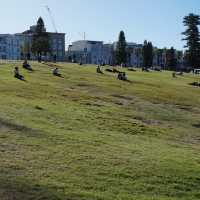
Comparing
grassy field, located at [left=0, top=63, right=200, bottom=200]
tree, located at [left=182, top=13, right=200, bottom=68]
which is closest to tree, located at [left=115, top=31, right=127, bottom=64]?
tree, located at [left=182, top=13, right=200, bottom=68]

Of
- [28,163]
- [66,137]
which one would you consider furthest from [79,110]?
[28,163]

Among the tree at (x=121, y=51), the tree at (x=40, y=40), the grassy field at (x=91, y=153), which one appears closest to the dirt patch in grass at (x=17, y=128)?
the grassy field at (x=91, y=153)

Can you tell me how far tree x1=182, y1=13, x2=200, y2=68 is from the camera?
10331 centimetres

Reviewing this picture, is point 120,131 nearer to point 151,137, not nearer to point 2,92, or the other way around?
point 151,137

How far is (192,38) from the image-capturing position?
10369cm

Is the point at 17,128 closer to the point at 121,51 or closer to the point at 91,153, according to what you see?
the point at 91,153

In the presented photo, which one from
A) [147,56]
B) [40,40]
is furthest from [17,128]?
[147,56]

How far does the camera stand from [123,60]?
384 ft

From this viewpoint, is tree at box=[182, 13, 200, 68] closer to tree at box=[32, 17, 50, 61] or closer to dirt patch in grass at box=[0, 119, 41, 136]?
tree at box=[32, 17, 50, 61]

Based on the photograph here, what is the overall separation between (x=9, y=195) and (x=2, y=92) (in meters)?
19.1

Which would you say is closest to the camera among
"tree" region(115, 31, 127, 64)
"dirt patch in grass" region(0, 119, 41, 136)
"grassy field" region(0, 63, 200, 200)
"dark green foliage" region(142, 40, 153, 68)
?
"grassy field" region(0, 63, 200, 200)

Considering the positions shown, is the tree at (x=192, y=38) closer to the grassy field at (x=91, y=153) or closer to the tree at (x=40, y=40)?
the tree at (x=40, y=40)

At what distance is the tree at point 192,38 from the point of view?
103 m

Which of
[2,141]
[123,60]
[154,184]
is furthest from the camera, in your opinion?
[123,60]
